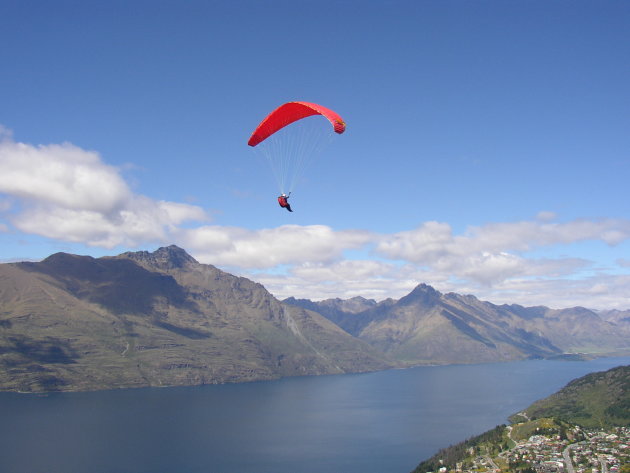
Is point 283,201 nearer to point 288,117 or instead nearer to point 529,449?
point 288,117

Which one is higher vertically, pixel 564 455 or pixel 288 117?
pixel 288 117

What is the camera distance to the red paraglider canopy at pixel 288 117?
5613 centimetres

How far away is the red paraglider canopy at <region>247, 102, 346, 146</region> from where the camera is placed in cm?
5613

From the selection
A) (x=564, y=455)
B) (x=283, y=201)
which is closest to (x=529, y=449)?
(x=564, y=455)

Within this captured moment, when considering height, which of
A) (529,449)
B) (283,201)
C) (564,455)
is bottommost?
(529,449)

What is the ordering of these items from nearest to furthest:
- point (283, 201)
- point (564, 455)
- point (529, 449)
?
point (283, 201) < point (564, 455) < point (529, 449)

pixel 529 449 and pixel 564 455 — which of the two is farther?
pixel 529 449

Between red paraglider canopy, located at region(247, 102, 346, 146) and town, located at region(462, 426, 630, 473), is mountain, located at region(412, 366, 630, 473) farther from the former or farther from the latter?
red paraglider canopy, located at region(247, 102, 346, 146)

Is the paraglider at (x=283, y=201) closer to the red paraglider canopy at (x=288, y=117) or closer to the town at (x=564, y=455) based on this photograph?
the red paraglider canopy at (x=288, y=117)

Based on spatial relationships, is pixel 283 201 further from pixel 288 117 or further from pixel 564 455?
pixel 564 455

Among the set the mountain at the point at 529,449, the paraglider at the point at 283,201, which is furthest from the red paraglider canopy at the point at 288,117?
the mountain at the point at 529,449

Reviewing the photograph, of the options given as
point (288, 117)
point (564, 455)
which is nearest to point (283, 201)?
point (288, 117)

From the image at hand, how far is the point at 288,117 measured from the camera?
63.8 metres

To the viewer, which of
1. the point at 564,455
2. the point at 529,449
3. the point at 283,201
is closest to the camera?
the point at 283,201
